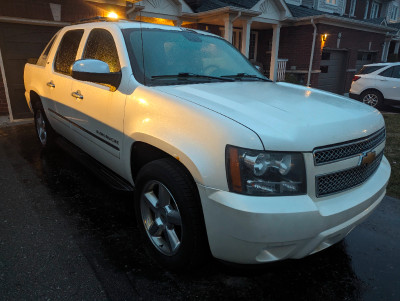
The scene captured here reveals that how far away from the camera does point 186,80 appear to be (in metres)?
2.70

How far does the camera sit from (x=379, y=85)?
10664mm

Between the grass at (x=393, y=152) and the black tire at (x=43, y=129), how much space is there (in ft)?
16.6

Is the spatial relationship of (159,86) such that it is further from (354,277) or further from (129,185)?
(354,277)

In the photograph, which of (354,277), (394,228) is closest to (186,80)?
(354,277)

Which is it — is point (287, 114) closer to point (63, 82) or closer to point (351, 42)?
point (63, 82)

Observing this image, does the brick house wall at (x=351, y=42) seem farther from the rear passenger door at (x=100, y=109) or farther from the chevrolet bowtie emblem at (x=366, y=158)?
the chevrolet bowtie emblem at (x=366, y=158)

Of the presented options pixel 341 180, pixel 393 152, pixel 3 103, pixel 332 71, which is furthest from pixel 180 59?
pixel 332 71

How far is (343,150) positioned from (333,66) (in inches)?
616

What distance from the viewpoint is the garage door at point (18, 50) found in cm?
736

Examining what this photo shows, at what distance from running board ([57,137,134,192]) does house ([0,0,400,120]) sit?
4.63 metres

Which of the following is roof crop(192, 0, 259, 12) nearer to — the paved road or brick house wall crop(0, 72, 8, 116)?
brick house wall crop(0, 72, 8, 116)

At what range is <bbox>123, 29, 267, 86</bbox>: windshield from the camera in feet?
8.79

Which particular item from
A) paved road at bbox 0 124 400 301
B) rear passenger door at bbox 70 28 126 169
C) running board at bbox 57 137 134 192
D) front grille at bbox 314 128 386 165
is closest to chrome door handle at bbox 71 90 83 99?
rear passenger door at bbox 70 28 126 169

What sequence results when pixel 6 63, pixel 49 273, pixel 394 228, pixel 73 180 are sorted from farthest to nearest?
pixel 6 63
pixel 73 180
pixel 394 228
pixel 49 273
